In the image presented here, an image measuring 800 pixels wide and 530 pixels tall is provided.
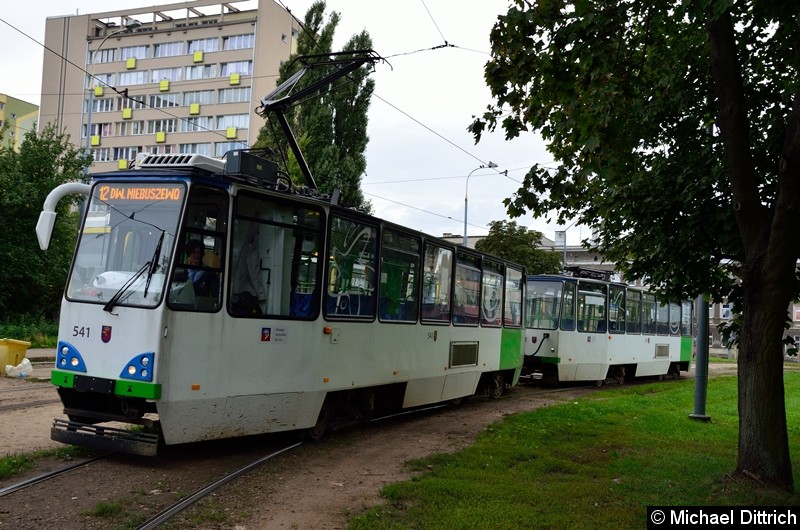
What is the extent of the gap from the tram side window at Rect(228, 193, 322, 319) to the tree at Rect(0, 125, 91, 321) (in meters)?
20.2

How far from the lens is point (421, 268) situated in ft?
39.9

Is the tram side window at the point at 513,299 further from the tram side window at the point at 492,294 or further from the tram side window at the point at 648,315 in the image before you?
the tram side window at the point at 648,315

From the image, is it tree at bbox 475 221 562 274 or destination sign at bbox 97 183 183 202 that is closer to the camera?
destination sign at bbox 97 183 183 202

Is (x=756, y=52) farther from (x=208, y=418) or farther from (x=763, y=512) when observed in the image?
(x=208, y=418)

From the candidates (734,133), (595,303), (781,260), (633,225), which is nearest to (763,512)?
(781,260)

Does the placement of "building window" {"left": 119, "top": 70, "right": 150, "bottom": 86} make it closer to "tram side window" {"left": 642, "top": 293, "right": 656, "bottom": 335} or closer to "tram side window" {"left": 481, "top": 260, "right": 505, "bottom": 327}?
"tram side window" {"left": 642, "top": 293, "right": 656, "bottom": 335}

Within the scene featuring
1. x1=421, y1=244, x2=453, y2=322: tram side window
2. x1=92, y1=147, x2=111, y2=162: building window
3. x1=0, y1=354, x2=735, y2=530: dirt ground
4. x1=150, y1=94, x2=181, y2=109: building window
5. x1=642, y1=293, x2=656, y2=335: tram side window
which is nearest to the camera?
x1=0, y1=354, x2=735, y2=530: dirt ground

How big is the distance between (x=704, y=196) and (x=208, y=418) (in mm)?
6377

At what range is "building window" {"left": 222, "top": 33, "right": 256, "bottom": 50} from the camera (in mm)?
58875

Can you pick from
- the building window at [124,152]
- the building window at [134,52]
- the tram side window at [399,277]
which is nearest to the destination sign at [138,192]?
the tram side window at [399,277]

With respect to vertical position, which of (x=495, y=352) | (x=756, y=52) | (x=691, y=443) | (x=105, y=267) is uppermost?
(x=756, y=52)

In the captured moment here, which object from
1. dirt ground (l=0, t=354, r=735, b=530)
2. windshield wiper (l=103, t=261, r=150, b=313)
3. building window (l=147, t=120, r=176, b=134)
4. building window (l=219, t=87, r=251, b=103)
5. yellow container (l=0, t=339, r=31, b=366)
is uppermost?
building window (l=219, t=87, r=251, b=103)

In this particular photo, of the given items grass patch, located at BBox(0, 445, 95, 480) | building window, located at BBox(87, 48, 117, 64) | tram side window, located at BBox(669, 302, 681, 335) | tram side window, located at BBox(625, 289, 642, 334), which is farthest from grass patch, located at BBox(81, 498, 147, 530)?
building window, located at BBox(87, 48, 117, 64)

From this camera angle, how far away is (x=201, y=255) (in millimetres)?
7879
